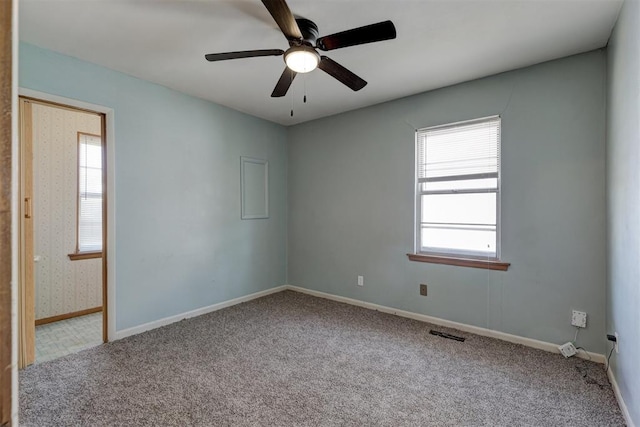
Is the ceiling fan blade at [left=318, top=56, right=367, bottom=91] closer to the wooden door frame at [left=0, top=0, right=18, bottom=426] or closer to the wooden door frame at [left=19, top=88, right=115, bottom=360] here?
the wooden door frame at [left=0, top=0, right=18, bottom=426]

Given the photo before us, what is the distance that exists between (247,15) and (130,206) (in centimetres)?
207

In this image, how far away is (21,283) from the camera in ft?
8.16

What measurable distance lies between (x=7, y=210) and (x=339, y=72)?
215 centimetres

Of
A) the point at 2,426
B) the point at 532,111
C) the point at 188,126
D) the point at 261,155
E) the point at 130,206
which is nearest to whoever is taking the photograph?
the point at 2,426

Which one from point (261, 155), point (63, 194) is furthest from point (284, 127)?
point (63, 194)

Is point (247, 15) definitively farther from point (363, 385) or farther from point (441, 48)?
point (363, 385)

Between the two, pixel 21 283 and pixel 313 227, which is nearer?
pixel 21 283

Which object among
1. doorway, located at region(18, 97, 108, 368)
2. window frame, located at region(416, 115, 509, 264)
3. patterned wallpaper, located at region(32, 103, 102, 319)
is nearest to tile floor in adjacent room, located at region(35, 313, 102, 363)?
doorway, located at region(18, 97, 108, 368)

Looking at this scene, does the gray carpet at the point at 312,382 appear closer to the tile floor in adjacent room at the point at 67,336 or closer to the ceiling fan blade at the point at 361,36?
the tile floor in adjacent room at the point at 67,336

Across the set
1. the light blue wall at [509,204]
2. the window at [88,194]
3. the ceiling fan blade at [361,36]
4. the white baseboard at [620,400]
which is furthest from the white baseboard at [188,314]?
the white baseboard at [620,400]

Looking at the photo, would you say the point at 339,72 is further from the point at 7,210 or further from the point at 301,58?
the point at 7,210

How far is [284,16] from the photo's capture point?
162 centimetres

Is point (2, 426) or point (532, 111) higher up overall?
point (532, 111)

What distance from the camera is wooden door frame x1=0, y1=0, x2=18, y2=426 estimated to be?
376 mm
